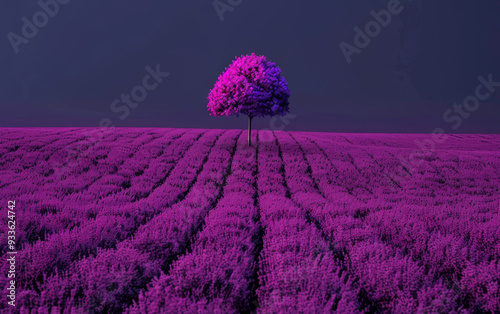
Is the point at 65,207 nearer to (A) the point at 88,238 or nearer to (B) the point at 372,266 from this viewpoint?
(A) the point at 88,238

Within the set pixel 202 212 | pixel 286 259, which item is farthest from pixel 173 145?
pixel 286 259

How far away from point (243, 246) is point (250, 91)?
15.5 metres

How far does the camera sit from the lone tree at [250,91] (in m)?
19.9

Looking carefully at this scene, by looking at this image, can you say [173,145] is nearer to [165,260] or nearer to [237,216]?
[237,216]

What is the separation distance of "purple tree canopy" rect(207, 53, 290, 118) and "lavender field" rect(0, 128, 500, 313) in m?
8.45

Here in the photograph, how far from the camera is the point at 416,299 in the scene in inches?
138

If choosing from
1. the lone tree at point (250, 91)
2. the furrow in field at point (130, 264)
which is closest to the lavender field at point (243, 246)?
the furrow in field at point (130, 264)

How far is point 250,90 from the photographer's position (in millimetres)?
19625

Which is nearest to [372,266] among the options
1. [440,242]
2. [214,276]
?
[440,242]

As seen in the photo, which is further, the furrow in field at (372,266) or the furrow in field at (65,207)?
the furrow in field at (65,207)

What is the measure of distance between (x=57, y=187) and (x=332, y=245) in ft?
28.2

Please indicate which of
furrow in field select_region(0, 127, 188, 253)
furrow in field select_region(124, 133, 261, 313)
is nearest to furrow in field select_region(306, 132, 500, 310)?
furrow in field select_region(124, 133, 261, 313)

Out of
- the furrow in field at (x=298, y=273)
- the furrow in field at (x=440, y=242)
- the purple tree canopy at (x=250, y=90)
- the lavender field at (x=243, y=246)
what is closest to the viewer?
the furrow in field at (x=298, y=273)

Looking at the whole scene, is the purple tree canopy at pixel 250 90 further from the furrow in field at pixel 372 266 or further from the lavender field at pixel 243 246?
the furrow in field at pixel 372 266
